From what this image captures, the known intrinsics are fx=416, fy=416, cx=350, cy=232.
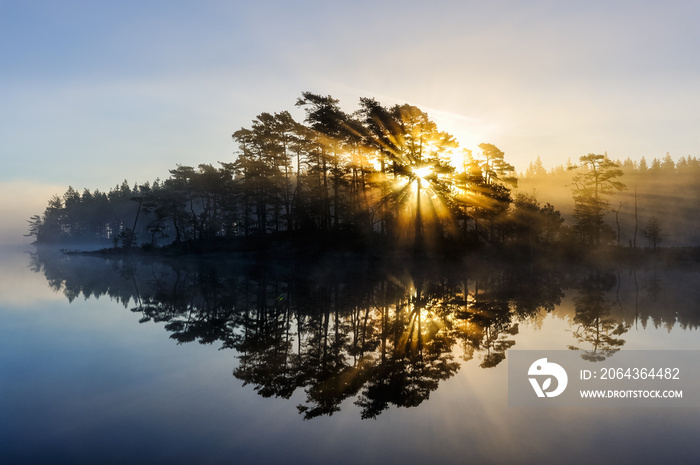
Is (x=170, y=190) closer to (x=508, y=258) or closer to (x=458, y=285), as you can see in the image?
(x=508, y=258)

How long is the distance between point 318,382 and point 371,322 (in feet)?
20.5

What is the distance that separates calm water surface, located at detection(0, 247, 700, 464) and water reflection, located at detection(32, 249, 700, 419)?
0.25 feet

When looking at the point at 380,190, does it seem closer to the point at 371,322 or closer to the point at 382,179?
the point at 382,179

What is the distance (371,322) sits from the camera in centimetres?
1488

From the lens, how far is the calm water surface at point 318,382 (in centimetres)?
600

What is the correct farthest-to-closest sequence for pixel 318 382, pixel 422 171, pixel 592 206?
pixel 592 206
pixel 422 171
pixel 318 382

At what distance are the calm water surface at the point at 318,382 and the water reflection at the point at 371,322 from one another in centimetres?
8

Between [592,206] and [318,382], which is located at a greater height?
[592,206]

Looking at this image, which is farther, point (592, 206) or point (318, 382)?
point (592, 206)

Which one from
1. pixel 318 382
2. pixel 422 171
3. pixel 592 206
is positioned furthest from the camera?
pixel 592 206

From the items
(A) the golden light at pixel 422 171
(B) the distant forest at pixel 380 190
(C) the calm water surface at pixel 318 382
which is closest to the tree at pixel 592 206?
(B) the distant forest at pixel 380 190

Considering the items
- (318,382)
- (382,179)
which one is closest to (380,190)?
(382,179)

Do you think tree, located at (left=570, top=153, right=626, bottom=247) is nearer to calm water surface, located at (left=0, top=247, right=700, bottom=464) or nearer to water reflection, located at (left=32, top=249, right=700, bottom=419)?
water reflection, located at (left=32, top=249, right=700, bottom=419)

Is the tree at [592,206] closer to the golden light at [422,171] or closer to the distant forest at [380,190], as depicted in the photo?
the distant forest at [380,190]
